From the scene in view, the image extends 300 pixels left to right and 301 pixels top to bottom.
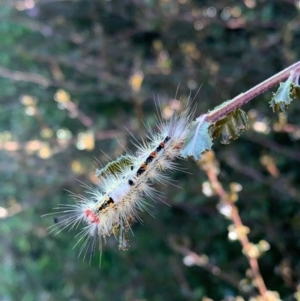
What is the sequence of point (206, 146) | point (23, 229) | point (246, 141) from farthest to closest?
point (23, 229), point (246, 141), point (206, 146)

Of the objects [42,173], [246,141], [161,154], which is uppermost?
[246,141]

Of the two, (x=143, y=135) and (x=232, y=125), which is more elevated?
(x=143, y=135)

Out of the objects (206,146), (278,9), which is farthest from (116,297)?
(206,146)

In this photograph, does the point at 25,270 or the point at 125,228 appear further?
the point at 25,270

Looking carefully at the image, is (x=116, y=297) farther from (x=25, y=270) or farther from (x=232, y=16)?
(x=232, y=16)

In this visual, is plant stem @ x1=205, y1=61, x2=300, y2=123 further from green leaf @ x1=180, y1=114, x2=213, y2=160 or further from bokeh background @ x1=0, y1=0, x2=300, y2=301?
bokeh background @ x1=0, y1=0, x2=300, y2=301

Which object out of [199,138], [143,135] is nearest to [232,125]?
[199,138]

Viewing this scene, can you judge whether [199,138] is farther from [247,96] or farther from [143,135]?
[143,135]
